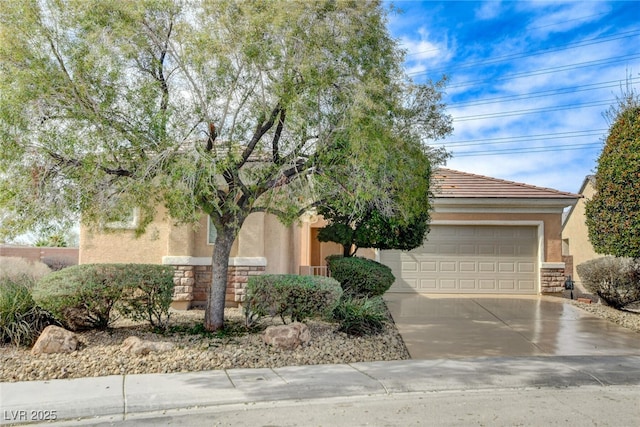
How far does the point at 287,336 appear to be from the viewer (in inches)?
345

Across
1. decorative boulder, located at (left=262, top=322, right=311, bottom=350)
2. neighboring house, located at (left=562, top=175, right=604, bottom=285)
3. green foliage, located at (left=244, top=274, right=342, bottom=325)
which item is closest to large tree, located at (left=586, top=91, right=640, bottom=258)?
green foliage, located at (left=244, top=274, right=342, bottom=325)

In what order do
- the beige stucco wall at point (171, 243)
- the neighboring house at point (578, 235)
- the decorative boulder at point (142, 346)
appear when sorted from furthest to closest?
1. the neighboring house at point (578, 235)
2. the beige stucco wall at point (171, 243)
3. the decorative boulder at point (142, 346)

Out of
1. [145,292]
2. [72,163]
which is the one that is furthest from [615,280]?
[72,163]

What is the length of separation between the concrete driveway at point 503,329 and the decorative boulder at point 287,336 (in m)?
1.87

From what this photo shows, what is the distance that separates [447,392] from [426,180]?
18.3 feet

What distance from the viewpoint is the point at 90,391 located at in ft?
21.4

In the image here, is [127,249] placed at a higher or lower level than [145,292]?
higher

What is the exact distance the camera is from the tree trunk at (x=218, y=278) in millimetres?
9672

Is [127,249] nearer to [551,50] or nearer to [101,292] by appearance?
[101,292]

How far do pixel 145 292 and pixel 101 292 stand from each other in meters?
0.77

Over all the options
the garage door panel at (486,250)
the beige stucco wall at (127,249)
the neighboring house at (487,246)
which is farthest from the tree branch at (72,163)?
the garage door panel at (486,250)

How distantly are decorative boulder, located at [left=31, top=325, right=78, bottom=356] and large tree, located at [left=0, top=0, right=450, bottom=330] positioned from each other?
1693 millimetres

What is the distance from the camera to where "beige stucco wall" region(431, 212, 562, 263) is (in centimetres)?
1761

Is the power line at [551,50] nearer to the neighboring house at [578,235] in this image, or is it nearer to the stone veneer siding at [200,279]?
the neighboring house at [578,235]
